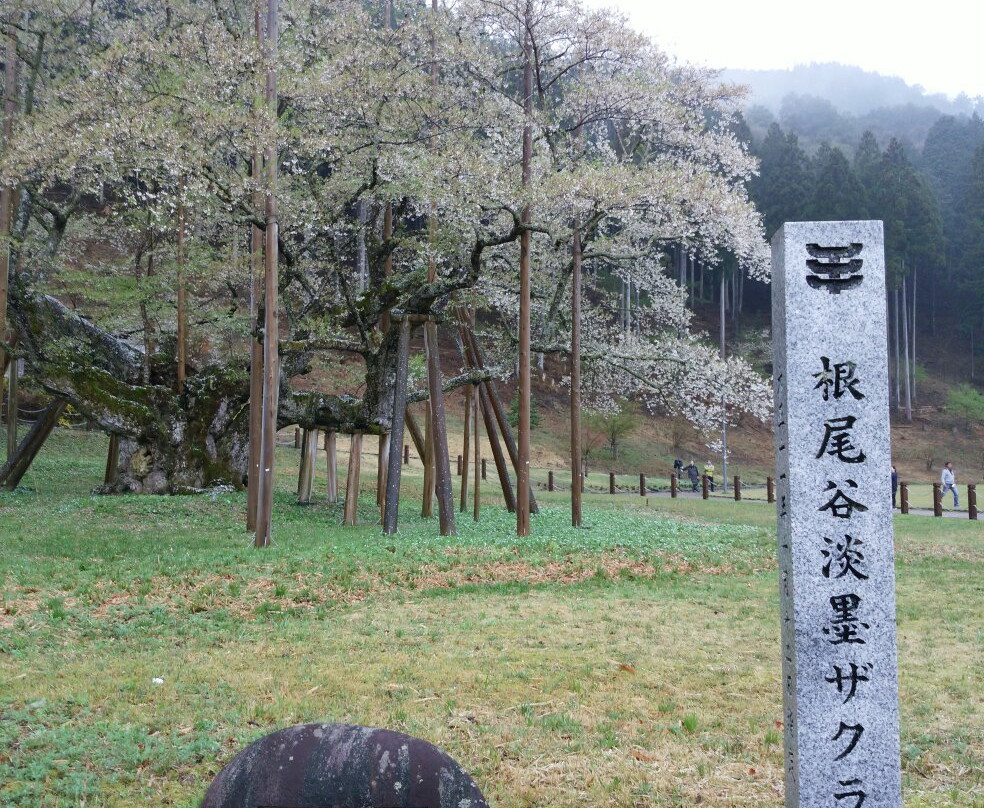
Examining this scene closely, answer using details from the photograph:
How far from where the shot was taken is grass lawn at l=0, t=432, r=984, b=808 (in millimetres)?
5031

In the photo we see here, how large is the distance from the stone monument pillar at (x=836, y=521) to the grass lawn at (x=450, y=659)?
27.4 inches

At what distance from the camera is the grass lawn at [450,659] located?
503 cm

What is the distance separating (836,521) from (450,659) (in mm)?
4112

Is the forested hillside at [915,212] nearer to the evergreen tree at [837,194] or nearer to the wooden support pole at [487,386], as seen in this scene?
the evergreen tree at [837,194]

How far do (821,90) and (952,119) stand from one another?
9383 cm

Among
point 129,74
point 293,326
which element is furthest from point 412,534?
point 129,74

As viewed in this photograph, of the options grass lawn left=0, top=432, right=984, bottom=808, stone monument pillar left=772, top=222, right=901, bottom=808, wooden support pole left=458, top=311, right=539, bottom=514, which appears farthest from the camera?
wooden support pole left=458, top=311, right=539, bottom=514

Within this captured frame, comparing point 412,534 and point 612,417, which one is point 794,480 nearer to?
point 412,534

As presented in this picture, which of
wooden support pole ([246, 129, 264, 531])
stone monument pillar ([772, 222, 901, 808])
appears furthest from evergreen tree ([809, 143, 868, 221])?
stone monument pillar ([772, 222, 901, 808])

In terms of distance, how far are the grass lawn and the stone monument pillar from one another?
0.70m

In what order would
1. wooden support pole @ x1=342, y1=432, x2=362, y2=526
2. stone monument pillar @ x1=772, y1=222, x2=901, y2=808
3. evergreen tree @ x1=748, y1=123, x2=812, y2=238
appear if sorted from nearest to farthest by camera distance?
stone monument pillar @ x1=772, y1=222, x2=901, y2=808, wooden support pole @ x1=342, y1=432, x2=362, y2=526, evergreen tree @ x1=748, y1=123, x2=812, y2=238

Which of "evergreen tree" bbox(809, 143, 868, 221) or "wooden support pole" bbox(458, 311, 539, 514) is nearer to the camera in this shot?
"wooden support pole" bbox(458, 311, 539, 514)

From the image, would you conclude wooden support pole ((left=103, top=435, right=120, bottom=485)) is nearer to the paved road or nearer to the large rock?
the large rock

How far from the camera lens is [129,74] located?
49.4ft
